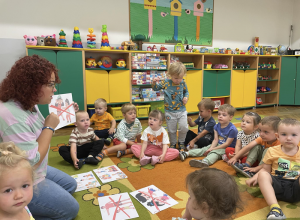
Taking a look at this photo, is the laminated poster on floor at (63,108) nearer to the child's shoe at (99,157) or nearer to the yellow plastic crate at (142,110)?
the child's shoe at (99,157)

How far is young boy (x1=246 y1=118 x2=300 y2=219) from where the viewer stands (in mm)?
1595

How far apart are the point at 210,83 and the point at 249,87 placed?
127 centimetres

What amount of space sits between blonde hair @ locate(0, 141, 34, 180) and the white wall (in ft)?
12.0

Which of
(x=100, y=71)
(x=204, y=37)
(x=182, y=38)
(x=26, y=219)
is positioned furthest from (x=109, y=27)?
(x=26, y=219)

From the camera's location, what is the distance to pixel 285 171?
1659mm

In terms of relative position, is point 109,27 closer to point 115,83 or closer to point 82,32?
point 82,32

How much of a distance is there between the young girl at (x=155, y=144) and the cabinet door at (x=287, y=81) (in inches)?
204

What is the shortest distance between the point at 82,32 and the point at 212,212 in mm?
4248

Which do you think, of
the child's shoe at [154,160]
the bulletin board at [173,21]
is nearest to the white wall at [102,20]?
the bulletin board at [173,21]

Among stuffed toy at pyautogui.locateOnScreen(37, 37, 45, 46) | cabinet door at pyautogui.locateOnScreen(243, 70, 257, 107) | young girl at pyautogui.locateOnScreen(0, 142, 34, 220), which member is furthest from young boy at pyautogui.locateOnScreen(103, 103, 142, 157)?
cabinet door at pyautogui.locateOnScreen(243, 70, 257, 107)

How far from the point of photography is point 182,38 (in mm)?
5367

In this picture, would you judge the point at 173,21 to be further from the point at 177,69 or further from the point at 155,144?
the point at 155,144

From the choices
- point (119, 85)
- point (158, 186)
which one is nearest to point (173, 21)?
point (119, 85)

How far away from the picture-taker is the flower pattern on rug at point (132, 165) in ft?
7.61
